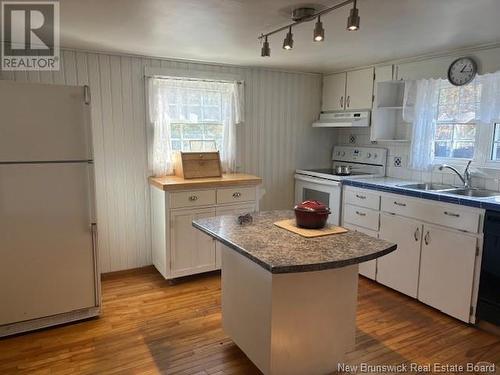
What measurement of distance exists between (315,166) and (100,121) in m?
2.52

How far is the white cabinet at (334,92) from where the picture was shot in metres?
4.10

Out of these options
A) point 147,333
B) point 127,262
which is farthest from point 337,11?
point 127,262

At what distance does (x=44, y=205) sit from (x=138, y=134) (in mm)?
1247

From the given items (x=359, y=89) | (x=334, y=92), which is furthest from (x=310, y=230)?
(x=334, y=92)

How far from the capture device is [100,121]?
3.31 m

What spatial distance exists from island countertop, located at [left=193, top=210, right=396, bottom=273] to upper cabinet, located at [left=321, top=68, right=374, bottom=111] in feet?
7.27

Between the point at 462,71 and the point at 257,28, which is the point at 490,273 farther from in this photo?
the point at 257,28

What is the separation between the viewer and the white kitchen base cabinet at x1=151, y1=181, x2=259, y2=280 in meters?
3.27

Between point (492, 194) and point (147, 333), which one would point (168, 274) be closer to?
point (147, 333)

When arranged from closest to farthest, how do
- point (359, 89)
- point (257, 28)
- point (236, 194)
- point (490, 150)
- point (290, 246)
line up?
point (290, 246)
point (257, 28)
point (490, 150)
point (236, 194)
point (359, 89)

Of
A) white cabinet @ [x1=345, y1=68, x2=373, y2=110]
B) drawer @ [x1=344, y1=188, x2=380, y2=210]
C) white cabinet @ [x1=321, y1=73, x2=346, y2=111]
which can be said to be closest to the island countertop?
drawer @ [x1=344, y1=188, x2=380, y2=210]

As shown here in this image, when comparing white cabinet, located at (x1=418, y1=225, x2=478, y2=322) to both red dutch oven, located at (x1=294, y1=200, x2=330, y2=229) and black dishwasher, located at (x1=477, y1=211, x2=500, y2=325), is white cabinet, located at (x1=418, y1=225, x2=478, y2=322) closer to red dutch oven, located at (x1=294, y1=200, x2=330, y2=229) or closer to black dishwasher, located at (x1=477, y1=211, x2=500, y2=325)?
black dishwasher, located at (x1=477, y1=211, x2=500, y2=325)

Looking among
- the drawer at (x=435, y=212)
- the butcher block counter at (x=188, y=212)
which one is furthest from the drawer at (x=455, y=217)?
the butcher block counter at (x=188, y=212)

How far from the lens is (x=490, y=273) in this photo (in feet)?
8.24
